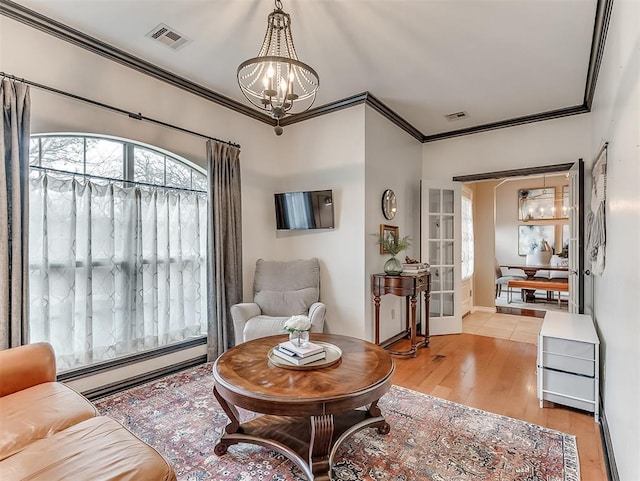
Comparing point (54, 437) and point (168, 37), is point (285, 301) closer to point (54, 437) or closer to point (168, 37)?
point (54, 437)

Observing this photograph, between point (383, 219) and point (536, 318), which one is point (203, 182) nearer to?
point (383, 219)

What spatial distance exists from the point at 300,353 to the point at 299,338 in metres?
0.16

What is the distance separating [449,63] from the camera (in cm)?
307

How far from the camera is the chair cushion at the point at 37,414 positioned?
1430 millimetres

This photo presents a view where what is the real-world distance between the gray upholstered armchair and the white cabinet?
1.91 m

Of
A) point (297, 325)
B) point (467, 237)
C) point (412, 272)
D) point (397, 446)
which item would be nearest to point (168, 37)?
point (297, 325)

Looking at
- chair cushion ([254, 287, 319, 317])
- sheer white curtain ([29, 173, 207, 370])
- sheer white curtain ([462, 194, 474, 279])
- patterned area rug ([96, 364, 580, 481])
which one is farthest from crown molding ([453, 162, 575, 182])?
sheer white curtain ([29, 173, 207, 370])

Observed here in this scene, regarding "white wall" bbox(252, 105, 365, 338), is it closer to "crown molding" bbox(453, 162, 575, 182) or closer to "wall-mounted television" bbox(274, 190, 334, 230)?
"wall-mounted television" bbox(274, 190, 334, 230)

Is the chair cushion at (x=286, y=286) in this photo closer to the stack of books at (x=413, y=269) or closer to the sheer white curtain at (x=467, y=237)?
the stack of books at (x=413, y=269)

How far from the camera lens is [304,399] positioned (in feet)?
5.37

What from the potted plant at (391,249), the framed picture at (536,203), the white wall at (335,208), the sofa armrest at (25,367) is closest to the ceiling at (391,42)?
the white wall at (335,208)

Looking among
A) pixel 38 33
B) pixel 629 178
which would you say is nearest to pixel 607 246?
pixel 629 178

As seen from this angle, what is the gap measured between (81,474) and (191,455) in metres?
0.90

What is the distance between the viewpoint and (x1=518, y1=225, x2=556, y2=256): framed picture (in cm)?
792
